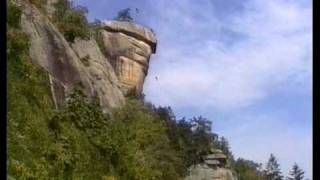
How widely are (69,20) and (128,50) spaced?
8048mm

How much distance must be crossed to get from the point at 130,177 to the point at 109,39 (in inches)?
437

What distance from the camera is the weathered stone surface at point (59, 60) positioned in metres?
13.0

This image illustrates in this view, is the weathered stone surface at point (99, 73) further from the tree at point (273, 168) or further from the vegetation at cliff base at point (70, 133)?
the tree at point (273, 168)

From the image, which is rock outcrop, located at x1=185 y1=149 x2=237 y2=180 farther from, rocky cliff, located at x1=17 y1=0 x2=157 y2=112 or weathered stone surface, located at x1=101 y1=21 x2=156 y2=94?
weathered stone surface, located at x1=101 y1=21 x2=156 y2=94

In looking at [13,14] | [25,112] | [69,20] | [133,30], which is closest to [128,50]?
[133,30]

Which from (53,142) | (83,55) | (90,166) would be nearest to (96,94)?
(83,55)

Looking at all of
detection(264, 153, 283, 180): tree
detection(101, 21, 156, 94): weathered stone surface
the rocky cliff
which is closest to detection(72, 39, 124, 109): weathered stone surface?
the rocky cliff

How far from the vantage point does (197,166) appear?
2097 cm

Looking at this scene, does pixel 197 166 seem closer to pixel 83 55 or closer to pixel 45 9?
pixel 83 55

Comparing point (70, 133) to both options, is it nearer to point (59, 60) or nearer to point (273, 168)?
point (59, 60)

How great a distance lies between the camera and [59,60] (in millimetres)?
14273

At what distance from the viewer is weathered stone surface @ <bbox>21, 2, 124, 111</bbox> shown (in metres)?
13.0

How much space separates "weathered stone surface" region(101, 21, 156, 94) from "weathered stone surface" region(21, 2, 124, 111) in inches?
234

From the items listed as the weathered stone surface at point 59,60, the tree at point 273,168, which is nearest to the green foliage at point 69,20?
the weathered stone surface at point 59,60
